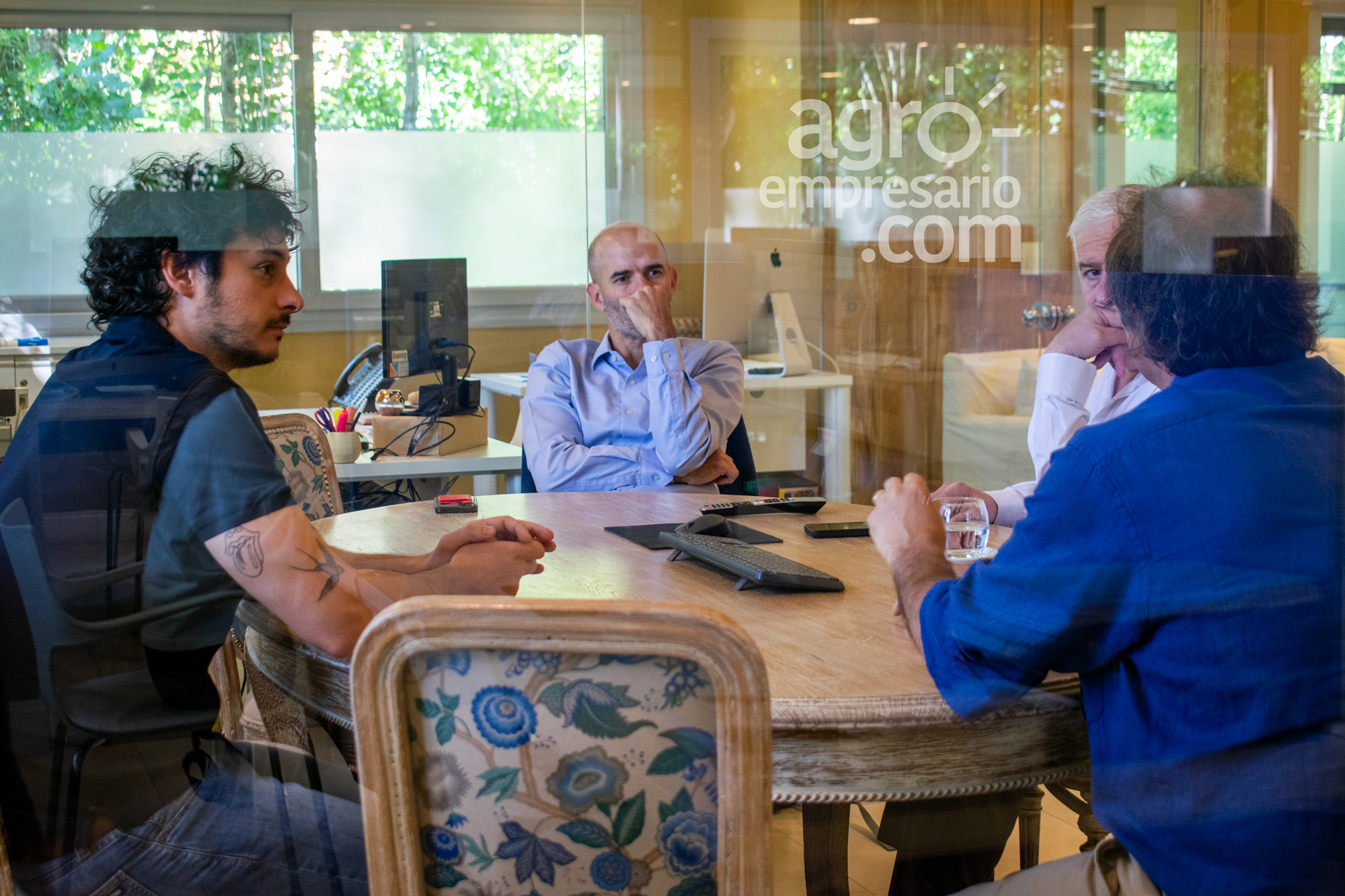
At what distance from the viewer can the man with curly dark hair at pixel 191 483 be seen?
1.06m

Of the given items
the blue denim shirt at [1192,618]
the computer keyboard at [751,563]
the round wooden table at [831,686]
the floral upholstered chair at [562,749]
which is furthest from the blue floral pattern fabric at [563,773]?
the computer keyboard at [751,563]

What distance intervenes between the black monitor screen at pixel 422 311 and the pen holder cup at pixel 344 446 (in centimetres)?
14

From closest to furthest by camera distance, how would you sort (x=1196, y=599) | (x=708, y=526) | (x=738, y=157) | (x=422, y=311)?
(x=1196, y=599) → (x=422, y=311) → (x=708, y=526) → (x=738, y=157)

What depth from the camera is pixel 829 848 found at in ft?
4.66

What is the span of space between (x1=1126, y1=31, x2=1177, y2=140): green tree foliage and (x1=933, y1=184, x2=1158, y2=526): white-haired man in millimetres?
77

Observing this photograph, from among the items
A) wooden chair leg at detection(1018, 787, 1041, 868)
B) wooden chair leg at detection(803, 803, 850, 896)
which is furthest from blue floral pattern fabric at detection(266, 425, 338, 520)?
wooden chair leg at detection(1018, 787, 1041, 868)

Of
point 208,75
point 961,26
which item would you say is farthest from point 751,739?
point 961,26

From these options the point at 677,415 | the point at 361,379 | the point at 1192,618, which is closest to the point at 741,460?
the point at 677,415

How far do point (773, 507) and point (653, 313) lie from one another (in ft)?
1.72

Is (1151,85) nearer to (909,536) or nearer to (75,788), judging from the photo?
(909,536)

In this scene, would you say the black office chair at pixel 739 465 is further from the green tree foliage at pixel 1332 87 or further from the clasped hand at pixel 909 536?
the green tree foliage at pixel 1332 87

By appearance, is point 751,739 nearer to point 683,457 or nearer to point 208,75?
point 208,75

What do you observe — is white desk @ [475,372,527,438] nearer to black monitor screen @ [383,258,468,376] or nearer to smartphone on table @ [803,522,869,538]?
black monitor screen @ [383,258,468,376]

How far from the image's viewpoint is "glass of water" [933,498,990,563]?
4.60 ft
